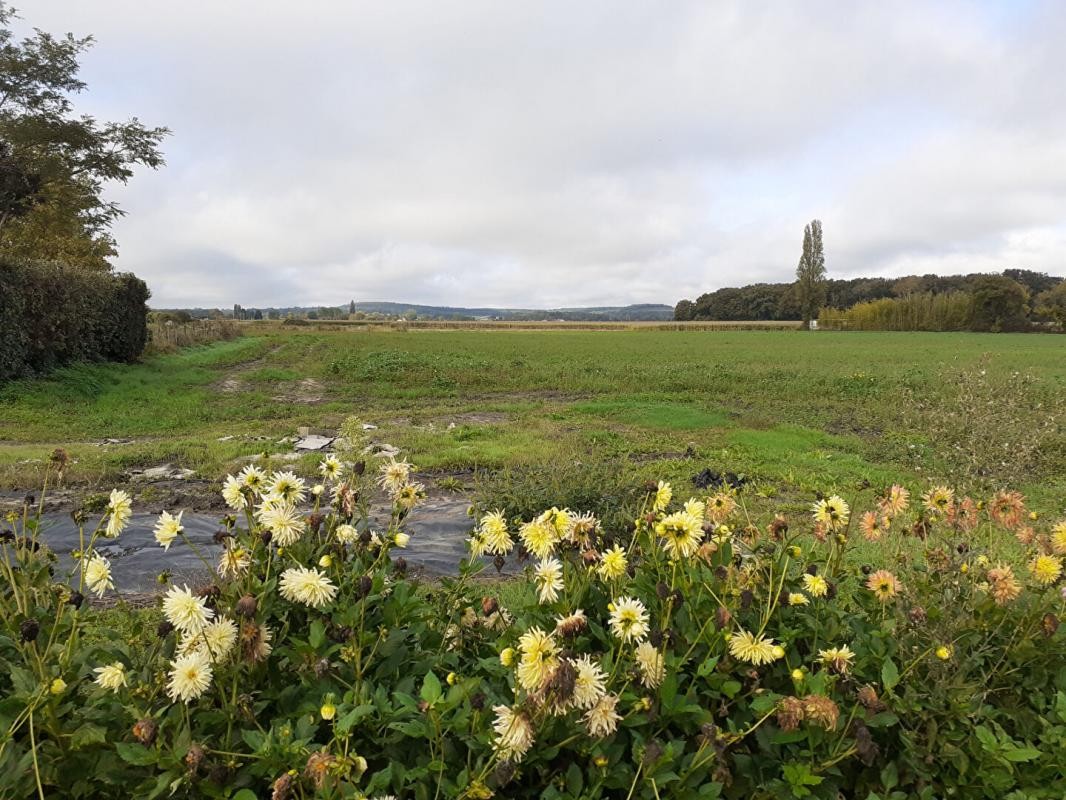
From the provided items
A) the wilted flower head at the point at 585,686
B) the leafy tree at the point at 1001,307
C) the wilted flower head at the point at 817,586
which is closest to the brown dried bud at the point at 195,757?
the wilted flower head at the point at 585,686

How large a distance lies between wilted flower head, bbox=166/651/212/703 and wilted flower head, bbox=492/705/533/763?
685 millimetres

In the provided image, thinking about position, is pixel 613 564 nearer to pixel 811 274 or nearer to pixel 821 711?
pixel 821 711

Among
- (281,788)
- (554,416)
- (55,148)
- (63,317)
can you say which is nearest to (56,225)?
(55,148)

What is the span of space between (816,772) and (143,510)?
5.91 metres

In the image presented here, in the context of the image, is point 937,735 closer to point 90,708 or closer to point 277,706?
point 277,706

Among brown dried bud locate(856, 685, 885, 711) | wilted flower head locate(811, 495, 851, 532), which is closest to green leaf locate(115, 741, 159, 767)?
brown dried bud locate(856, 685, 885, 711)

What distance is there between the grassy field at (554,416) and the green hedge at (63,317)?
69cm

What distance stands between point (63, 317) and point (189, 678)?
16.8 metres

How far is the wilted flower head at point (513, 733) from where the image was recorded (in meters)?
1.36

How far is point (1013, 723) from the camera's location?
200 centimetres

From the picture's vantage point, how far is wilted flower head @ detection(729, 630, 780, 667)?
170cm

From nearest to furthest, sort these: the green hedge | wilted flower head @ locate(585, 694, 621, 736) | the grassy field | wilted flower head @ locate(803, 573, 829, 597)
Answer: wilted flower head @ locate(585, 694, 621, 736) < wilted flower head @ locate(803, 573, 829, 597) < the grassy field < the green hedge

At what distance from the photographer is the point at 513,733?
1.37 m

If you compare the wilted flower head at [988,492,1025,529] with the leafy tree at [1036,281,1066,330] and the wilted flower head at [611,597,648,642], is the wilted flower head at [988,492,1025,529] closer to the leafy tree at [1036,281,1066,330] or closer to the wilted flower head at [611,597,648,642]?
the wilted flower head at [611,597,648,642]
